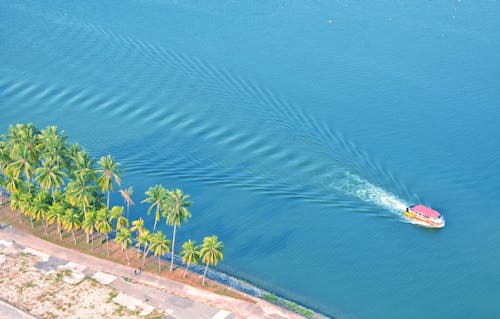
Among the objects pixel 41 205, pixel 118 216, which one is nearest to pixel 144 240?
pixel 118 216

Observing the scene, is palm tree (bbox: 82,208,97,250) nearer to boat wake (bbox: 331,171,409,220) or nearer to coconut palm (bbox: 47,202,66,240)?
coconut palm (bbox: 47,202,66,240)

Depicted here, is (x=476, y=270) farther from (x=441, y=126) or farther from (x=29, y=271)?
(x=29, y=271)

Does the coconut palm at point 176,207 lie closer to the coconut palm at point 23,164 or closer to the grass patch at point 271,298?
the grass patch at point 271,298

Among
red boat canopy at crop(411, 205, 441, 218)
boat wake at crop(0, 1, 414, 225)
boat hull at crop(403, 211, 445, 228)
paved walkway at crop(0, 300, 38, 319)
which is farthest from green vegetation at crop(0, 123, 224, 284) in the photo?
red boat canopy at crop(411, 205, 441, 218)

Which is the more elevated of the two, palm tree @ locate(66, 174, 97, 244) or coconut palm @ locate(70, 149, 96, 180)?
coconut palm @ locate(70, 149, 96, 180)

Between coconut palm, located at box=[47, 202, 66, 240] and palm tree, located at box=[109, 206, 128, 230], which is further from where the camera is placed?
coconut palm, located at box=[47, 202, 66, 240]
